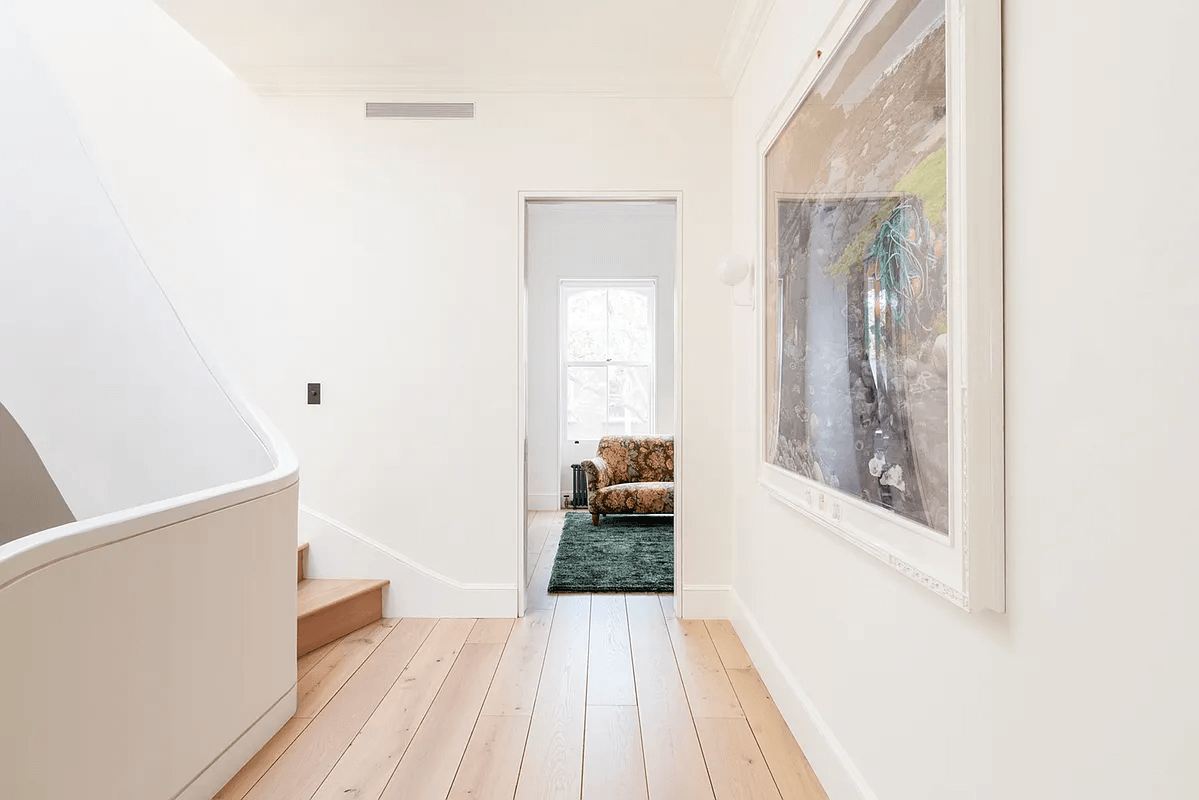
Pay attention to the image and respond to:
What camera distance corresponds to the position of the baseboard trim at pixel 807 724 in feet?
5.53

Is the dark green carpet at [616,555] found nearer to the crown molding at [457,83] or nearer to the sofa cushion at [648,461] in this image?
the sofa cushion at [648,461]

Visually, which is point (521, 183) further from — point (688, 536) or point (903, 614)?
point (903, 614)

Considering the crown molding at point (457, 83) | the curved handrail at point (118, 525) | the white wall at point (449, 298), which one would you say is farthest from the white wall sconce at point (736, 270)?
the curved handrail at point (118, 525)

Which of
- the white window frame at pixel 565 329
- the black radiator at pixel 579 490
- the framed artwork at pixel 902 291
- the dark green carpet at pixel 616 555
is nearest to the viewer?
the framed artwork at pixel 902 291

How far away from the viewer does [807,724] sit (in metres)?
2.00

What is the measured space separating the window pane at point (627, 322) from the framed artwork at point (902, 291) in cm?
445

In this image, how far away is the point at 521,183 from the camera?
3.35 meters

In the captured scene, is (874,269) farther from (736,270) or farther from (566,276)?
(566,276)

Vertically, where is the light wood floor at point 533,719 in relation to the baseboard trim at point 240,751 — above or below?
below

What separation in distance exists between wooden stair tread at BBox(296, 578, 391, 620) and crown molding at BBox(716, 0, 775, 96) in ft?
9.65

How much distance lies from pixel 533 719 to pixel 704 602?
130 cm

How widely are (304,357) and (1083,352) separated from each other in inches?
127

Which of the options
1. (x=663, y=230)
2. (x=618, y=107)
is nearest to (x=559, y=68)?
(x=618, y=107)

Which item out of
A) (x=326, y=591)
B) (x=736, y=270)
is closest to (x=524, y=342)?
(x=736, y=270)
